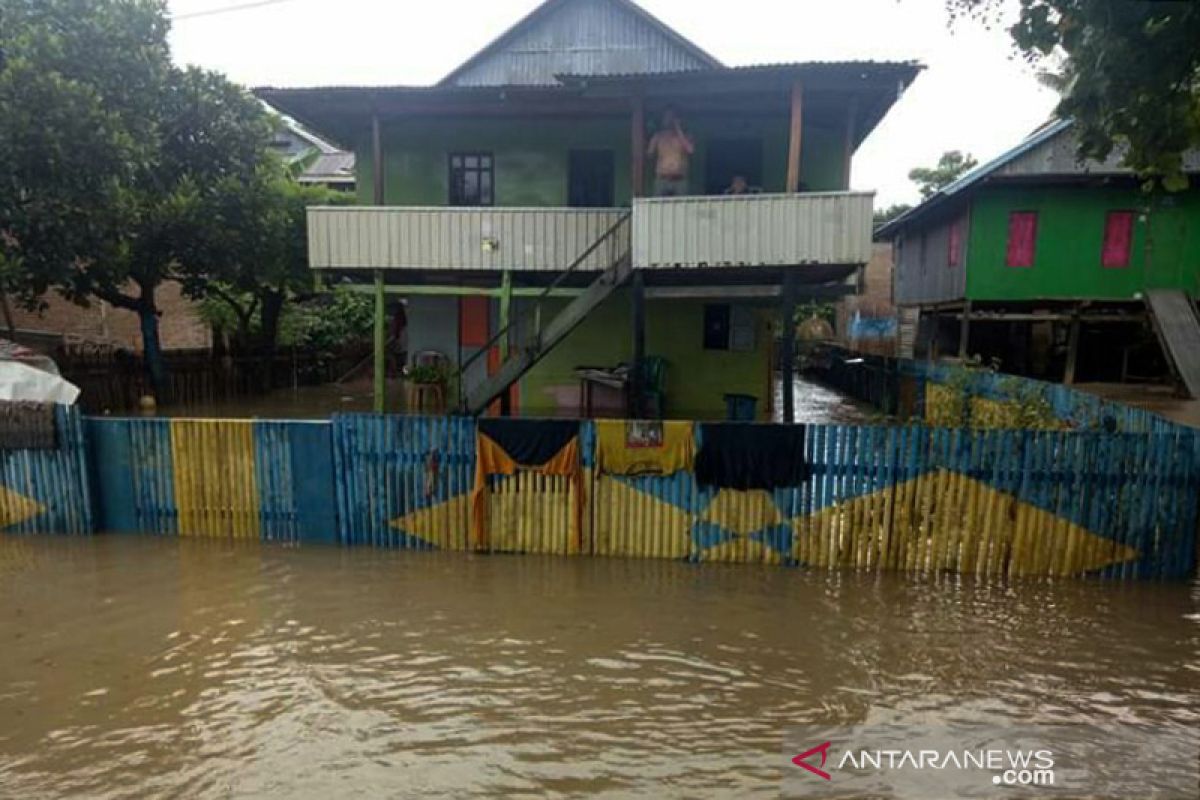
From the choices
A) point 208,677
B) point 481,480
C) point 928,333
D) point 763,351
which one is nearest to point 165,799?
point 208,677

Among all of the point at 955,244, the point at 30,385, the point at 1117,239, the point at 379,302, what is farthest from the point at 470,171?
the point at 1117,239

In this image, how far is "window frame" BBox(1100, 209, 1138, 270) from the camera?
60.2ft

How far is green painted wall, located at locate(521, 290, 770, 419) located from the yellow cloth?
7.86 m

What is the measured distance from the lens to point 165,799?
152 inches

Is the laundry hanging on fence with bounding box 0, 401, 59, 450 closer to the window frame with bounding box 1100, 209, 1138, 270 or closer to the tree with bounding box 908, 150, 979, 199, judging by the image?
the window frame with bounding box 1100, 209, 1138, 270

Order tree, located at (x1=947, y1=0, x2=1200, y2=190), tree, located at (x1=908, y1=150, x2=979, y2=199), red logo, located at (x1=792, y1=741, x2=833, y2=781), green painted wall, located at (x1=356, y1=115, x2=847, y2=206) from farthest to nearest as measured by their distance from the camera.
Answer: tree, located at (x1=908, y1=150, x2=979, y2=199), green painted wall, located at (x1=356, y1=115, x2=847, y2=206), tree, located at (x1=947, y1=0, x2=1200, y2=190), red logo, located at (x1=792, y1=741, x2=833, y2=781)

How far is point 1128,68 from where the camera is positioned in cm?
519

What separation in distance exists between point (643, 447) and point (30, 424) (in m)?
6.69

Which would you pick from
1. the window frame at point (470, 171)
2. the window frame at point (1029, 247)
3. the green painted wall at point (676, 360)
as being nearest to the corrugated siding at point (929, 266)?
the window frame at point (1029, 247)

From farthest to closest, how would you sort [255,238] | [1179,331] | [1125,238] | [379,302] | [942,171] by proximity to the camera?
[942,171], [1125,238], [255,238], [1179,331], [379,302]

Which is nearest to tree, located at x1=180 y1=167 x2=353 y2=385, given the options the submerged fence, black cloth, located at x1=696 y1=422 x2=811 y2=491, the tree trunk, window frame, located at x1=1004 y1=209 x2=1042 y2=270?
the tree trunk

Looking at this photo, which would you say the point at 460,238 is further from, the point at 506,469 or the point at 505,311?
the point at 506,469

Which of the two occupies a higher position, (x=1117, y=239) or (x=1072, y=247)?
(x=1117, y=239)

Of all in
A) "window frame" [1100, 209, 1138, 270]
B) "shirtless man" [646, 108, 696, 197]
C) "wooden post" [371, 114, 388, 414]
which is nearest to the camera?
"shirtless man" [646, 108, 696, 197]
